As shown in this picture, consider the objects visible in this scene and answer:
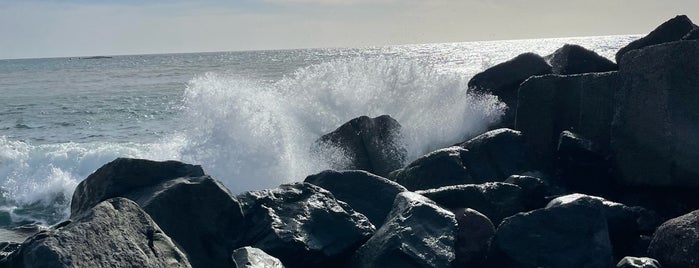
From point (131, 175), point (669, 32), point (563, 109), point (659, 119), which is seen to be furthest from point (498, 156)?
point (131, 175)

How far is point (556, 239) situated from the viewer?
18.0 ft

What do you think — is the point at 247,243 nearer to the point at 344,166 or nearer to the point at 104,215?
the point at 104,215

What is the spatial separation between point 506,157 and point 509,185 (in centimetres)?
161

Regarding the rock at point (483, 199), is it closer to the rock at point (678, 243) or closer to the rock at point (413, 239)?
the rock at point (413, 239)

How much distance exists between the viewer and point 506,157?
8180mm

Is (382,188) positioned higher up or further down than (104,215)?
further down

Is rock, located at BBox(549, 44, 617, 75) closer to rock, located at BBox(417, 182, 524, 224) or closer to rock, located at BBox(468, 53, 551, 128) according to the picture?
rock, located at BBox(468, 53, 551, 128)

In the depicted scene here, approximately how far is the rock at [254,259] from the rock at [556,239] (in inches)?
66.1

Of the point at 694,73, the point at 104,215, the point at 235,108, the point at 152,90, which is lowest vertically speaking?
the point at 152,90

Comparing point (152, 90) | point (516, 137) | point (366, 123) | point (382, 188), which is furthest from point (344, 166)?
point (152, 90)

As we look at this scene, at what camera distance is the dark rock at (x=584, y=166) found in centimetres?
758

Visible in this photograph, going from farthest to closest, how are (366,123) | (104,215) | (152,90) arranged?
1. (152,90)
2. (366,123)
3. (104,215)

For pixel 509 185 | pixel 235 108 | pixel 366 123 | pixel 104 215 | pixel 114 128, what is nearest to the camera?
pixel 104 215

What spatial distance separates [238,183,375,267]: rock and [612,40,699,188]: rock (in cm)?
287
